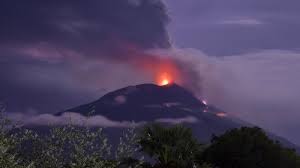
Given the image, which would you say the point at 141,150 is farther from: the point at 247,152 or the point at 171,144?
the point at 247,152

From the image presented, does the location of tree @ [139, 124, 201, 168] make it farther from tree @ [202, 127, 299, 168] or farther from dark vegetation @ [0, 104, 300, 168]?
tree @ [202, 127, 299, 168]

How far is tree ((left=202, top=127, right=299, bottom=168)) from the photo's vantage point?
94250mm

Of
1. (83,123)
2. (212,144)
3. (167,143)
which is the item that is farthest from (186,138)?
(83,123)

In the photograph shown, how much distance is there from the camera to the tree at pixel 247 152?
94250mm

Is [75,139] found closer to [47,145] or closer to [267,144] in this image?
[47,145]

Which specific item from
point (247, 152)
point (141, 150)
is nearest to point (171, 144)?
point (141, 150)

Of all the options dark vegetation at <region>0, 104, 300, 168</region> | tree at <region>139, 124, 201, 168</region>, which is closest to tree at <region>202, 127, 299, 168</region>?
dark vegetation at <region>0, 104, 300, 168</region>

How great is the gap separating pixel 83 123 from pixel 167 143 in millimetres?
46996

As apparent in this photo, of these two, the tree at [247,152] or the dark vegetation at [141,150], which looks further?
the tree at [247,152]

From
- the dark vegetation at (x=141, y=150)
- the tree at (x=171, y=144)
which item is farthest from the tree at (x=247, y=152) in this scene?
the tree at (x=171, y=144)

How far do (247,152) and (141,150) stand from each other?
96.1 feet

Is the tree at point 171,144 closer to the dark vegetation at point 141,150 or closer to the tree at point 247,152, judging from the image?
the dark vegetation at point 141,150

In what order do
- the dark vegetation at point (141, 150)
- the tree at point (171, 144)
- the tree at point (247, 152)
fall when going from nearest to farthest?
the dark vegetation at point (141, 150) < the tree at point (171, 144) < the tree at point (247, 152)

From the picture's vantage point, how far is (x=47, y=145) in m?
23.5
